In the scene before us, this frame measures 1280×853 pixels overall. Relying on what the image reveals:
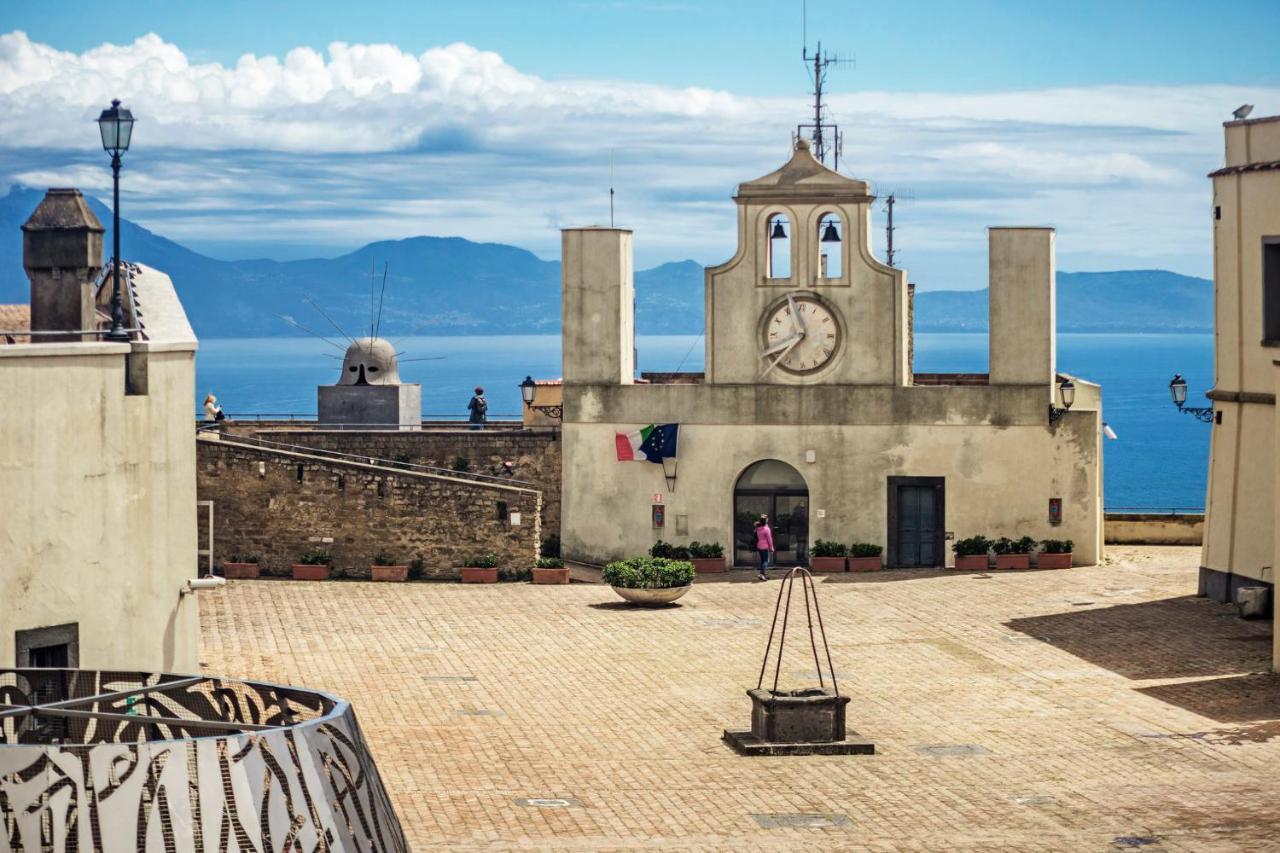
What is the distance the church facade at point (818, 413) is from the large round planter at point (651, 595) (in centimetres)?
501

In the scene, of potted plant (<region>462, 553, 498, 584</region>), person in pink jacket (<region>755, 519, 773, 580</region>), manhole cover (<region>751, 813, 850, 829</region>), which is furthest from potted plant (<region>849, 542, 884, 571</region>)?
manhole cover (<region>751, 813, 850, 829</region>)

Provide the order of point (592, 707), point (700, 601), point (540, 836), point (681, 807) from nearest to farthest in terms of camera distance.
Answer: point (540, 836)
point (681, 807)
point (592, 707)
point (700, 601)

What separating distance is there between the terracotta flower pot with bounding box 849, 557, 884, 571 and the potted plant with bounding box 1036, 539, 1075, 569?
3.20 metres

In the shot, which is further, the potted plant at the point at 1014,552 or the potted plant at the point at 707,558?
the potted plant at the point at 707,558

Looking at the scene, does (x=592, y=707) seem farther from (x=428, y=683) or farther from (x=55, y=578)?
(x=55, y=578)

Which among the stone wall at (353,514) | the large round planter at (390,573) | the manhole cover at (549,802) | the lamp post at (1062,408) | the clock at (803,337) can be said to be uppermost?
the clock at (803,337)

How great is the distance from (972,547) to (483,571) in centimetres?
961

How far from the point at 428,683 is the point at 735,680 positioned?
4.32m

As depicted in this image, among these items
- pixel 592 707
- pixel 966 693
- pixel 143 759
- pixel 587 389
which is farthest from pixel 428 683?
pixel 143 759

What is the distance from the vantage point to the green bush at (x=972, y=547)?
38.9m

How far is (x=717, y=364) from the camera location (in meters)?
40.1

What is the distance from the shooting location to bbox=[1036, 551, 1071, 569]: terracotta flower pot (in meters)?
38.9

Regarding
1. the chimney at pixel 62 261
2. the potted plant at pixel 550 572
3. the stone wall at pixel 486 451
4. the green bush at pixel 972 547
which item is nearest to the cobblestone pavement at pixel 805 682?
the potted plant at pixel 550 572

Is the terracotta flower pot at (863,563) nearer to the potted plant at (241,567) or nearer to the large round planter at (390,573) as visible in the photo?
the large round planter at (390,573)
